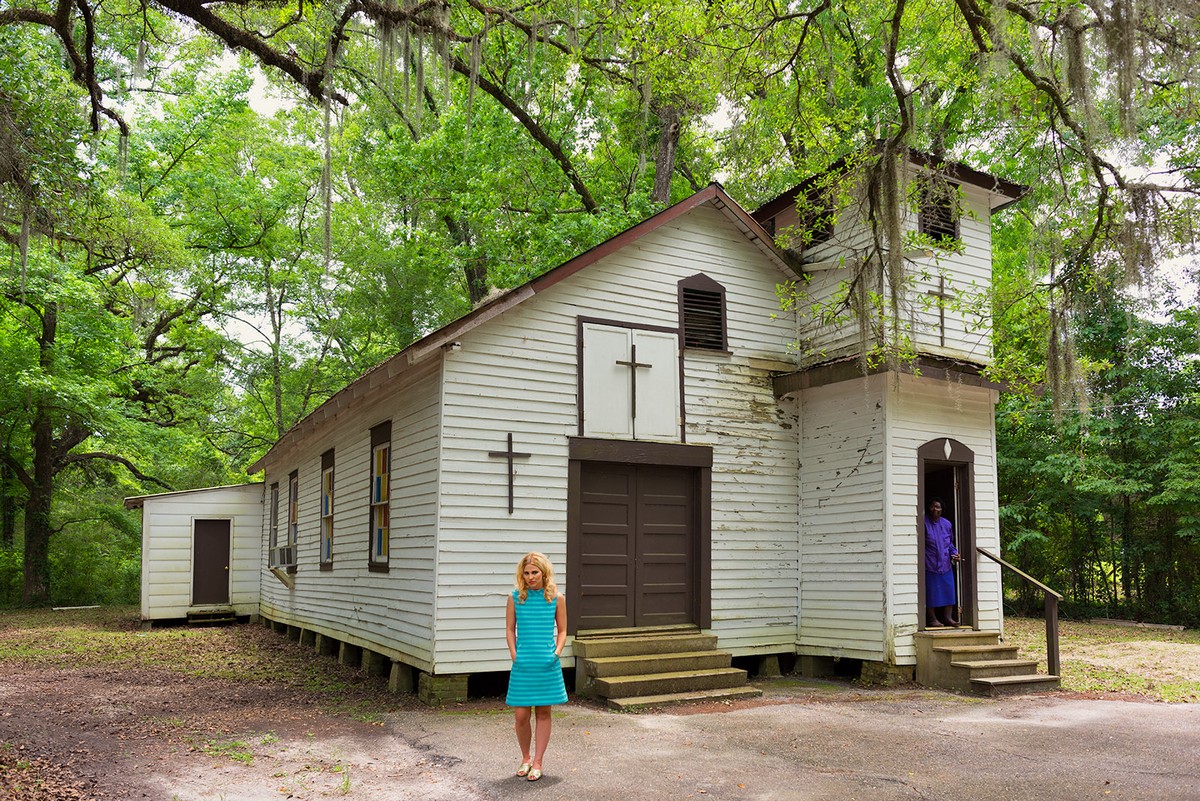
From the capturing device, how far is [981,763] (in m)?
6.63

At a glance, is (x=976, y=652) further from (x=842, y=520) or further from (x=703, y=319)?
(x=703, y=319)

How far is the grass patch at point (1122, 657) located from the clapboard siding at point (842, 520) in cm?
253

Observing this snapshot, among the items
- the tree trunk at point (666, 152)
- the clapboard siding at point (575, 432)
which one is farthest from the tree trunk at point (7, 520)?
the clapboard siding at point (575, 432)

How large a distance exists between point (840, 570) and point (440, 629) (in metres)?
4.92

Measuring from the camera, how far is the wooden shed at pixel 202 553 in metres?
18.5

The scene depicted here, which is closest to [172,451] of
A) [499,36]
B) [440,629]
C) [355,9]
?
[499,36]

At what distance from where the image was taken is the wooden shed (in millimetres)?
18547

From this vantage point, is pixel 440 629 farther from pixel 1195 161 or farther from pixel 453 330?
pixel 1195 161

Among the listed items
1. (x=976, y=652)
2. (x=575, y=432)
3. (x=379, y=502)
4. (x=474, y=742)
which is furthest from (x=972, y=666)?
(x=379, y=502)

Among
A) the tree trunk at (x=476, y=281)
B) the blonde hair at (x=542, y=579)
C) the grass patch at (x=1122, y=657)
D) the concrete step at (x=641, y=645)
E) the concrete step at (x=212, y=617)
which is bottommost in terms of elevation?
the concrete step at (x=212, y=617)

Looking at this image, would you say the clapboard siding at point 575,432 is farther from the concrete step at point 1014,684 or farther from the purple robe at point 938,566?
the concrete step at point 1014,684

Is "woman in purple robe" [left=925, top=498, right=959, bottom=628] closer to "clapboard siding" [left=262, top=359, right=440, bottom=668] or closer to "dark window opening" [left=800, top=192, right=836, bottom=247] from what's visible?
"dark window opening" [left=800, top=192, right=836, bottom=247]

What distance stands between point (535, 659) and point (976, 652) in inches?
254

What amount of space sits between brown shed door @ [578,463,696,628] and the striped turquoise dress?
13.3ft
